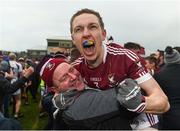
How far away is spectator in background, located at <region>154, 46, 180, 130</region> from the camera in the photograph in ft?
17.4

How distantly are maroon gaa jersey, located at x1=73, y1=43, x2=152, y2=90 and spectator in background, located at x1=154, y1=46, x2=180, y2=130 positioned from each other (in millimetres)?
2320

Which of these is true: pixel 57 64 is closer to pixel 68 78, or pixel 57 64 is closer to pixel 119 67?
pixel 68 78

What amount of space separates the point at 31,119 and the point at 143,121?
9151 mm

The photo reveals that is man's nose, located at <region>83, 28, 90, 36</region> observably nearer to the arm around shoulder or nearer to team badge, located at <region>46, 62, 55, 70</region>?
team badge, located at <region>46, 62, 55, 70</region>

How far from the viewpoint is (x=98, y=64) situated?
317cm

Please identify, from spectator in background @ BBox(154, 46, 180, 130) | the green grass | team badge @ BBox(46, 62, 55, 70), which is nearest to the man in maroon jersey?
team badge @ BBox(46, 62, 55, 70)

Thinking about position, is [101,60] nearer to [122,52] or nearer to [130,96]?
[122,52]

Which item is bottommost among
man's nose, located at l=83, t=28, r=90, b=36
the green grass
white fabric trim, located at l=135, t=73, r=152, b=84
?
the green grass

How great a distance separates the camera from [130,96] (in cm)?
252

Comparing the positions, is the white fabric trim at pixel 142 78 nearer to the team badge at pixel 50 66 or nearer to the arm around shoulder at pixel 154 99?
the arm around shoulder at pixel 154 99

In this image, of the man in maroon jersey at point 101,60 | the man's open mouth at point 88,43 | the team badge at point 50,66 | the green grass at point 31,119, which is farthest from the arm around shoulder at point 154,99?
the green grass at point 31,119

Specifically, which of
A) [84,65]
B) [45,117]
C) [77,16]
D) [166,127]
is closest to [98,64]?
[84,65]

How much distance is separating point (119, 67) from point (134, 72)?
0.12 meters

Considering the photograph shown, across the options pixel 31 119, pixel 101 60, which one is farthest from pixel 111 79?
pixel 31 119
